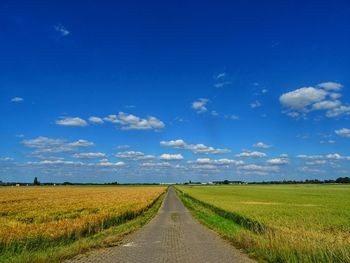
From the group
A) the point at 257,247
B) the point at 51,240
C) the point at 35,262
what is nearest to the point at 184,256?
the point at 257,247

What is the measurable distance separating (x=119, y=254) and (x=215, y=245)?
15.1ft

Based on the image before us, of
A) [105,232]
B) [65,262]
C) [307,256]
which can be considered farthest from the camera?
[105,232]

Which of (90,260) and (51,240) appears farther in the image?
(51,240)

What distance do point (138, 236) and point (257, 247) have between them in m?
7.65

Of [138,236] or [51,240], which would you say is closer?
[51,240]

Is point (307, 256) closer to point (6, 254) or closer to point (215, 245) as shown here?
point (215, 245)

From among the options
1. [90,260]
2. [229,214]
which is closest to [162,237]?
[90,260]

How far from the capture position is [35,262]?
12.5 m

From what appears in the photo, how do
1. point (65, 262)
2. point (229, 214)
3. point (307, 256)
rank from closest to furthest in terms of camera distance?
point (307, 256), point (65, 262), point (229, 214)

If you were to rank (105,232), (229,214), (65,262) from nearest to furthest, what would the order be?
(65,262) < (105,232) < (229,214)

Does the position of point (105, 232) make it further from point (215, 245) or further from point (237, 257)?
point (237, 257)

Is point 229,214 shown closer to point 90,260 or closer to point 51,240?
point 51,240

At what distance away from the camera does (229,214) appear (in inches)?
1324

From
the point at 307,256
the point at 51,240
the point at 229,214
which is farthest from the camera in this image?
the point at 229,214
